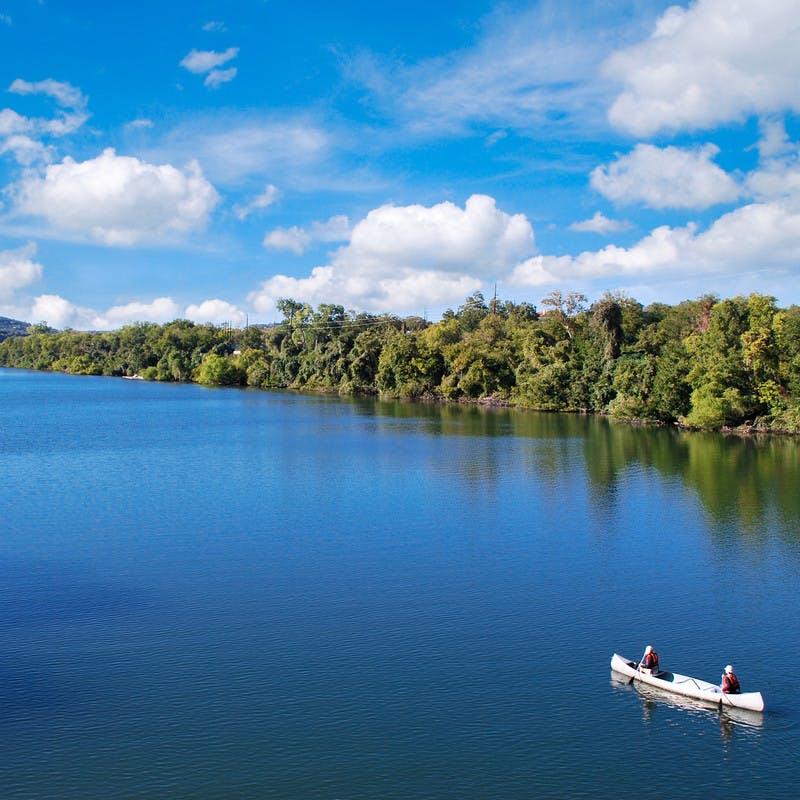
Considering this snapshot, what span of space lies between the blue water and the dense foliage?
22370 millimetres

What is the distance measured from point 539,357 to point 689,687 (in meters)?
76.3

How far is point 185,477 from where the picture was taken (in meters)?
45.0

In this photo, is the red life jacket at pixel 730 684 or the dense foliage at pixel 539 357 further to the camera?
the dense foliage at pixel 539 357

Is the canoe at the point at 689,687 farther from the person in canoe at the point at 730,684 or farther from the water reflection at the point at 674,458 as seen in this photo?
the water reflection at the point at 674,458

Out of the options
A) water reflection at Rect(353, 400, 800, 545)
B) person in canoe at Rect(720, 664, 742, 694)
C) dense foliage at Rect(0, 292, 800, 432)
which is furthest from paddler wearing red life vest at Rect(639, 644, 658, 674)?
dense foliage at Rect(0, 292, 800, 432)

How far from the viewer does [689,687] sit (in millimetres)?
18938

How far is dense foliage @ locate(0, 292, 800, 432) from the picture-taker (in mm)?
68062

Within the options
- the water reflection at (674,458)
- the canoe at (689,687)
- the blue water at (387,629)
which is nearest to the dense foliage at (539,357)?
the water reflection at (674,458)

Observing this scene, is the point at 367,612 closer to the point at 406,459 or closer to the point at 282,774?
the point at 282,774

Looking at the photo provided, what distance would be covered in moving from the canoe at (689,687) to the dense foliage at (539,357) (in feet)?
174

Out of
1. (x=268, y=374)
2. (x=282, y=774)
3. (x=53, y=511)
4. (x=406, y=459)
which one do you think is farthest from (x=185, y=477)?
(x=268, y=374)

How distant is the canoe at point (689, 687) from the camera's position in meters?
18.1

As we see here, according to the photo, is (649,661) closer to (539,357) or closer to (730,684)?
(730,684)

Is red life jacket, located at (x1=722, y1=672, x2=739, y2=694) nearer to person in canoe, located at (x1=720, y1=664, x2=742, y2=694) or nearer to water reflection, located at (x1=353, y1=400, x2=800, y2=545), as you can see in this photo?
person in canoe, located at (x1=720, y1=664, x2=742, y2=694)
